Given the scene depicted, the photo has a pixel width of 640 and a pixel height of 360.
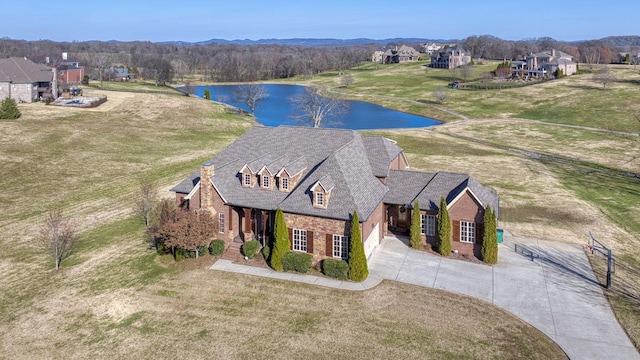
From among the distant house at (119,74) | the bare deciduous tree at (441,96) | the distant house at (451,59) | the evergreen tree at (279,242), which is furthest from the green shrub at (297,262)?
the distant house at (451,59)

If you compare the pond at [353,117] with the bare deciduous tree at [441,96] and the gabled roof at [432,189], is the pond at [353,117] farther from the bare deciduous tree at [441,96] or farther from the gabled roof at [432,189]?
the gabled roof at [432,189]

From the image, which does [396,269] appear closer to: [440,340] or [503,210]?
[440,340]

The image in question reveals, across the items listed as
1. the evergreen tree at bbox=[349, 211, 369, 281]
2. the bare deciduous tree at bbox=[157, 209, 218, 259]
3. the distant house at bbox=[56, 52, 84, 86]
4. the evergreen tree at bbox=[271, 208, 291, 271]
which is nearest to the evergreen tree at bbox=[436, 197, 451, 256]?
the evergreen tree at bbox=[349, 211, 369, 281]

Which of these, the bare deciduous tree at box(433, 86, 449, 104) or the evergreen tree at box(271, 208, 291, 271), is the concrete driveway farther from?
the bare deciduous tree at box(433, 86, 449, 104)

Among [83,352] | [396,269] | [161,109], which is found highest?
[161,109]

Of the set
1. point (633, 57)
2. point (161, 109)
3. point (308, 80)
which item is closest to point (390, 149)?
point (161, 109)

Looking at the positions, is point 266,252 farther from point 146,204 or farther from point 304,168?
point 146,204
